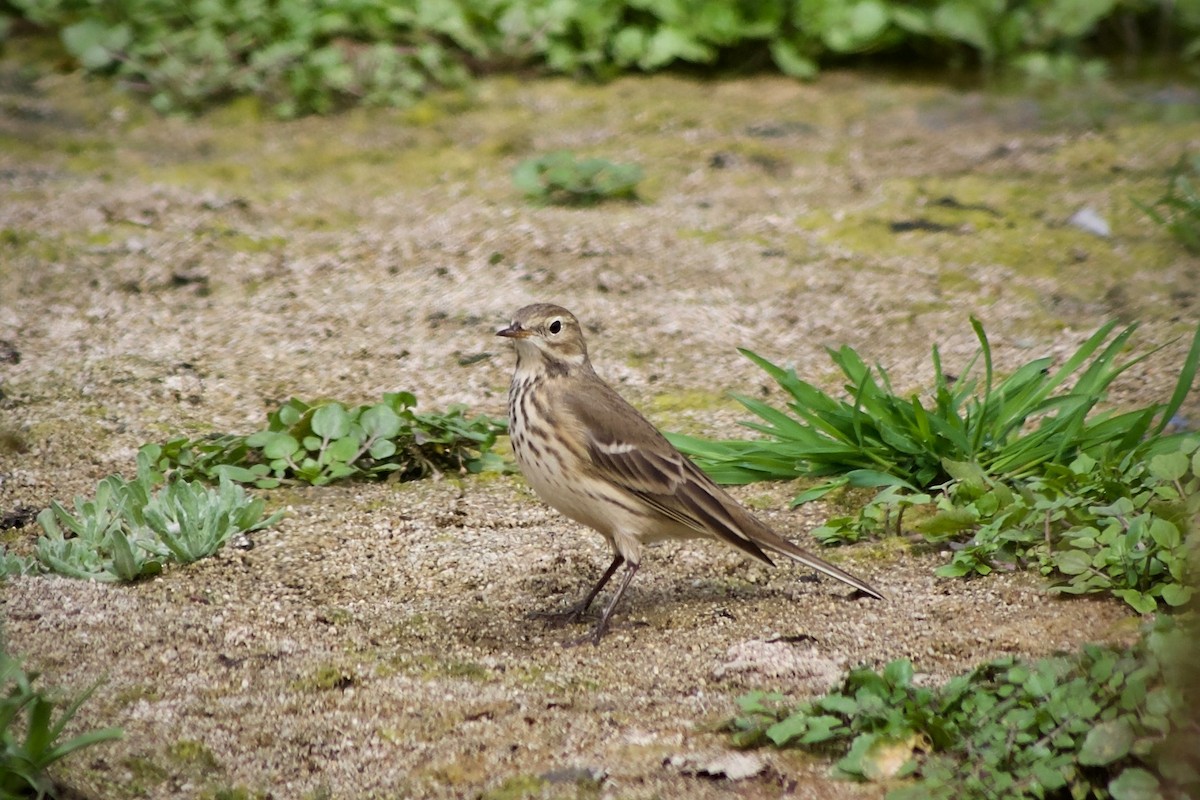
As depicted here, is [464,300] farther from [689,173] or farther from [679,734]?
[679,734]

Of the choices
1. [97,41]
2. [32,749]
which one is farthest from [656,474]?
[97,41]

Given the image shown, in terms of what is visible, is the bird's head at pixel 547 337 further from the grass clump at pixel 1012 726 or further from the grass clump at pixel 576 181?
the grass clump at pixel 576 181

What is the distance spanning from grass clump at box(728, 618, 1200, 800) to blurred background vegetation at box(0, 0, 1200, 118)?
6.79 m

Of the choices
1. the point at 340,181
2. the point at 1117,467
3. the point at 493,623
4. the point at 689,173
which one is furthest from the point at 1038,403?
the point at 340,181

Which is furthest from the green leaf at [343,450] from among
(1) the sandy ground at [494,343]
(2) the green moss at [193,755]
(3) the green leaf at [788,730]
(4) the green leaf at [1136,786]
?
(4) the green leaf at [1136,786]

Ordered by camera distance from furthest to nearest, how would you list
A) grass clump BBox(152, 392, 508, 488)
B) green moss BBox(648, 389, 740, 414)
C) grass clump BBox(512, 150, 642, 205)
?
grass clump BBox(512, 150, 642, 205) → green moss BBox(648, 389, 740, 414) → grass clump BBox(152, 392, 508, 488)

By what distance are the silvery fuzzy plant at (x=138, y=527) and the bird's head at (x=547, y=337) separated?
1.00 metres

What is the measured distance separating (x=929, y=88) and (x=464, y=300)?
4.25 meters

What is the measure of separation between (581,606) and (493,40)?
5.92 metres

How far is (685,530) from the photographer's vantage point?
15.0ft

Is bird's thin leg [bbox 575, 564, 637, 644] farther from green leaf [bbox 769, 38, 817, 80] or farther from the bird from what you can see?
green leaf [bbox 769, 38, 817, 80]

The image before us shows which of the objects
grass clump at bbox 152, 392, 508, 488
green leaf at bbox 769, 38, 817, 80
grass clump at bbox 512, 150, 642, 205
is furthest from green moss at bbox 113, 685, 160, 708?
green leaf at bbox 769, 38, 817, 80

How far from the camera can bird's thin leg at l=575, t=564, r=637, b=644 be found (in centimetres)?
429

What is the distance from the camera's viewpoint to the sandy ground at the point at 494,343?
358 cm
